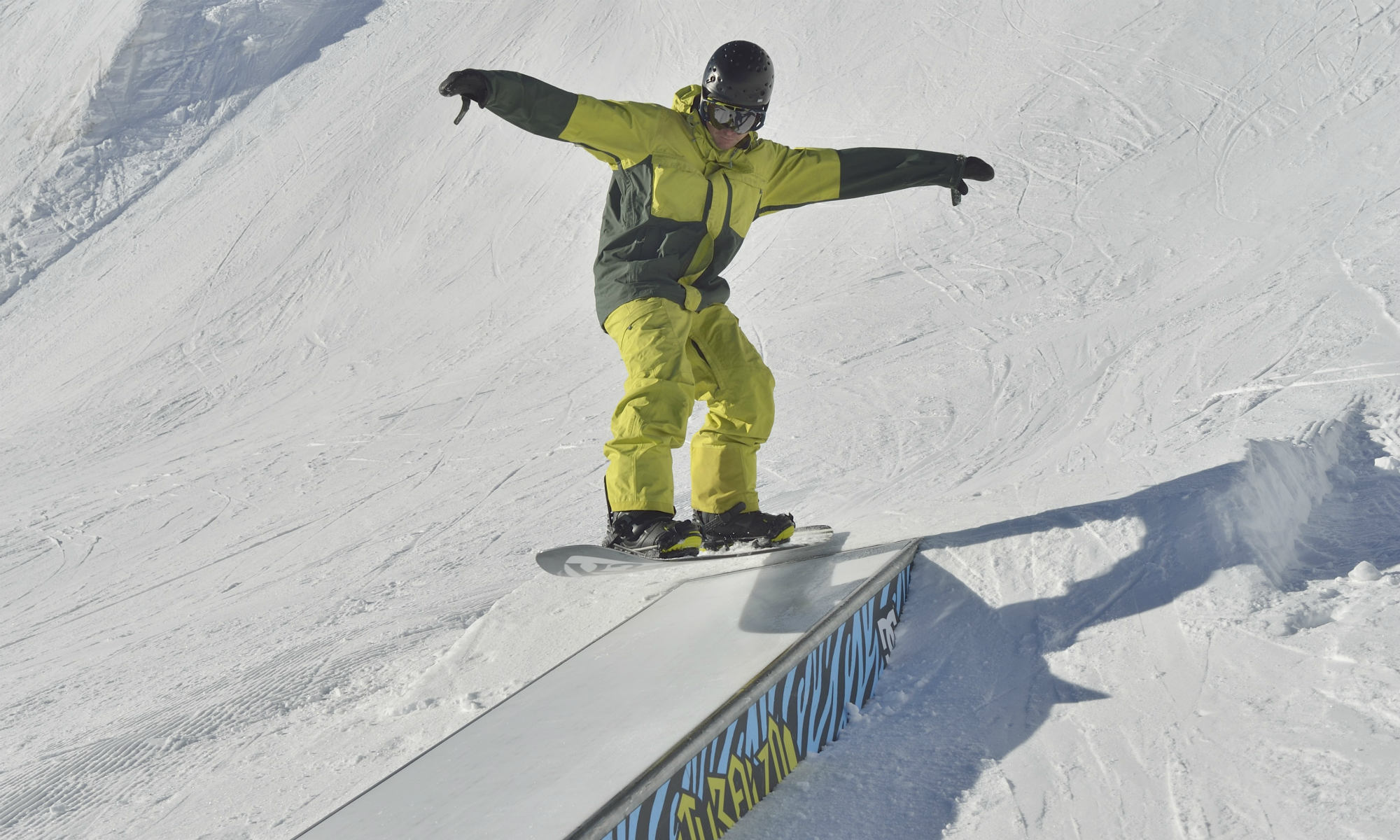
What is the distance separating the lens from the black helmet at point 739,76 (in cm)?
329

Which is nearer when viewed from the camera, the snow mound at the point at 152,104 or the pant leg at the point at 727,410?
the pant leg at the point at 727,410

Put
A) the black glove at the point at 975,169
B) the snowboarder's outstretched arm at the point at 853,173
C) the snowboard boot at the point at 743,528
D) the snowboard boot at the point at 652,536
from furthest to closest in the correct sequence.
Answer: the black glove at the point at 975,169, the snowboarder's outstretched arm at the point at 853,173, the snowboard boot at the point at 743,528, the snowboard boot at the point at 652,536

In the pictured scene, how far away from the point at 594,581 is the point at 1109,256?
478 cm

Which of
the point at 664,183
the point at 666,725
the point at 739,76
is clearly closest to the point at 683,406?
the point at 664,183

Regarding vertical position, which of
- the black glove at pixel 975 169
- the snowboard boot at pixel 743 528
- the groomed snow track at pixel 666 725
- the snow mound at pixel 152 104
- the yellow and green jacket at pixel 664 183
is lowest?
the groomed snow track at pixel 666 725

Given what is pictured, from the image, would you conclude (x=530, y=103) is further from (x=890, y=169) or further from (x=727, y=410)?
(x=890, y=169)

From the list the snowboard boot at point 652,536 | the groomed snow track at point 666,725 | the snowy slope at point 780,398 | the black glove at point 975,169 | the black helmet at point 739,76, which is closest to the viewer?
the groomed snow track at point 666,725

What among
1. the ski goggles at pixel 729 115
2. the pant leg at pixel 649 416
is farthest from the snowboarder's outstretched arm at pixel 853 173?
the pant leg at pixel 649 416

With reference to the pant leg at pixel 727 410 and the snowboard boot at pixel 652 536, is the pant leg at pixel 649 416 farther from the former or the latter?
the pant leg at pixel 727 410

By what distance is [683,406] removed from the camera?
129 inches

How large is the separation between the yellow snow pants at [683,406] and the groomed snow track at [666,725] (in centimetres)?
45

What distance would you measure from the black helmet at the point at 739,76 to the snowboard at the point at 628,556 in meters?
1.54

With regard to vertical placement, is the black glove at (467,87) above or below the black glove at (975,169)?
below

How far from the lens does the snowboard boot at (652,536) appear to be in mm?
3154
